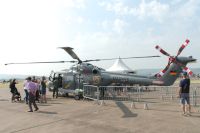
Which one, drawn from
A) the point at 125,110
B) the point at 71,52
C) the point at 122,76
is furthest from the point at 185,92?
the point at 71,52

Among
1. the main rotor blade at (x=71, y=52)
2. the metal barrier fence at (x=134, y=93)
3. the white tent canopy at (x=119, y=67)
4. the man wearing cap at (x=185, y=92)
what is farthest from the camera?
the white tent canopy at (x=119, y=67)

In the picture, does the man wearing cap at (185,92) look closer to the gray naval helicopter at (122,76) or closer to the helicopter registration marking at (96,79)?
the gray naval helicopter at (122,76)

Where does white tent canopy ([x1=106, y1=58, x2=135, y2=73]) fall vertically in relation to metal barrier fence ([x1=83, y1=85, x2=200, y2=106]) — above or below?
above

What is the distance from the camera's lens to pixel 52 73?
20984 mm

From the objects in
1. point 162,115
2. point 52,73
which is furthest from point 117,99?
point 52,73

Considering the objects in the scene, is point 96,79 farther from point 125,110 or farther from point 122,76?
point 125,110

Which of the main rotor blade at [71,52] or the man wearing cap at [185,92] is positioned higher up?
the main rotor blade at [71,52]

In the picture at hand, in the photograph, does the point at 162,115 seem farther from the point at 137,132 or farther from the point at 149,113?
the point at 137,132

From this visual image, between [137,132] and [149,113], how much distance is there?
127 inches

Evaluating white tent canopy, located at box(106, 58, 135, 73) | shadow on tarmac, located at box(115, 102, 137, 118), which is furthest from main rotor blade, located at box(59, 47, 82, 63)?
white tent canopy, located at box(106, 58, 135, 73)

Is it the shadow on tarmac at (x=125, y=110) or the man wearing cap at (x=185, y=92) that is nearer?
the man wearing cap at (x=185, y=92)

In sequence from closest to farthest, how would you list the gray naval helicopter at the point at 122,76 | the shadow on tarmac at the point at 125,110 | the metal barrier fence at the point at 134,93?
the shadow on tarmac at the point at 125,110
the metal barrier fence at the point at 134,93
the gray naval helicopter at the point at 122,76

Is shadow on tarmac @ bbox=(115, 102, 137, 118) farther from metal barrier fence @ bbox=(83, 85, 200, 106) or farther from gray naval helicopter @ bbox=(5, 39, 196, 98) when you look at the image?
gray naval helicopter @ bbox=(5, 39, 196, 98)

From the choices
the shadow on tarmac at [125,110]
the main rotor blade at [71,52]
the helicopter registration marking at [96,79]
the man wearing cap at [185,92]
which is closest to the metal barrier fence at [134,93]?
the shadow on tarmac at [125,110]
